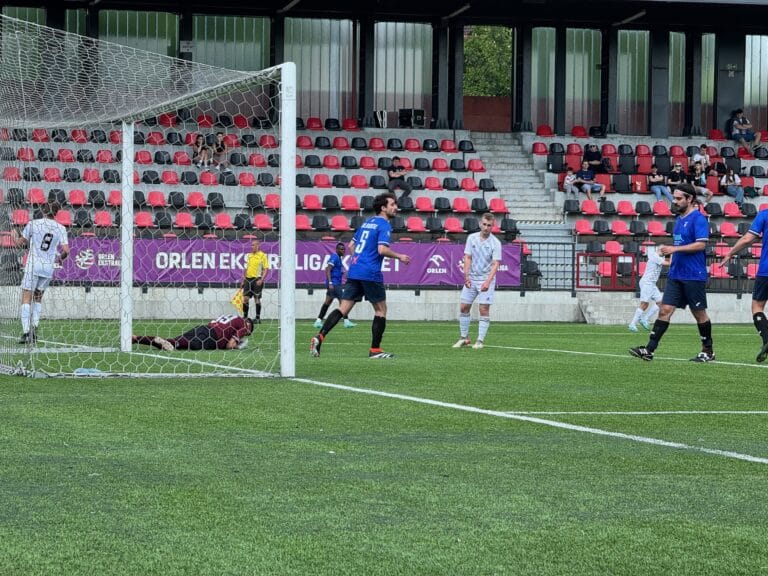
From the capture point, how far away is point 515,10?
42.2 meters

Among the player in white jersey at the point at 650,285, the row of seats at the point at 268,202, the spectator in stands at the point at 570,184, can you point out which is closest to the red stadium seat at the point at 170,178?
the row of seats at the point at 268,202

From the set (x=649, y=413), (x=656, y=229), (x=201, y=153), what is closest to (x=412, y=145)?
(x=656, y=229)

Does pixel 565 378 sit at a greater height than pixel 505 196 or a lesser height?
lesser

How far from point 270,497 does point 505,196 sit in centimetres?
3344

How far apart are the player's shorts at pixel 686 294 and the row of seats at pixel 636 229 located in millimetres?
19757

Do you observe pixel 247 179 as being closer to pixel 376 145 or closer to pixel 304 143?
pixel 304 143

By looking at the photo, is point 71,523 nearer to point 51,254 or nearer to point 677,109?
point 51,254

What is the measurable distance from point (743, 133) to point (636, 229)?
394 inches

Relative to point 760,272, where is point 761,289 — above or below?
below

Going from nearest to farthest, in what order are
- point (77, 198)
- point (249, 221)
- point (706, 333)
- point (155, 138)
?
1. point (706, 333)
2. point (77, 198)
3. point (249, 221)
4. point (155, 138)

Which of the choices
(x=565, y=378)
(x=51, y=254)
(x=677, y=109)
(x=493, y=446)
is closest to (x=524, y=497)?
(x=493, y=446)

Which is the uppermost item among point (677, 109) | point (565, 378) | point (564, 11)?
point (564, 11)

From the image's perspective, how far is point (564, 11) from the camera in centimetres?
4284

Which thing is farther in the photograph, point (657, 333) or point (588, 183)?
point (588, 183)
